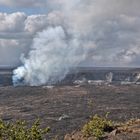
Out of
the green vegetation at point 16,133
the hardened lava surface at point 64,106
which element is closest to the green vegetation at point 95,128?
the green vegetation at point 16,133

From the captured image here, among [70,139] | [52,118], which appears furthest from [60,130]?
[70,139]

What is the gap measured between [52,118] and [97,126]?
68632 millimetres

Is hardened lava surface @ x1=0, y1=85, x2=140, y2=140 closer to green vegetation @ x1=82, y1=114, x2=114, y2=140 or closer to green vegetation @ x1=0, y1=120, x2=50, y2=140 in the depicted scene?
green vegetation @ x1=82, y1=114, x2=114, y2=140

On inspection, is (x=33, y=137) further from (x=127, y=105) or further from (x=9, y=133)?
(x=127, y=105)

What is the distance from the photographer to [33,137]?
28.2 metres

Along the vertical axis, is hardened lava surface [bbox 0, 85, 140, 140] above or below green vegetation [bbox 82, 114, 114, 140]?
below

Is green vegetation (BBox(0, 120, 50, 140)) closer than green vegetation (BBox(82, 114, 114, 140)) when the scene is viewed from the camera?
Yes

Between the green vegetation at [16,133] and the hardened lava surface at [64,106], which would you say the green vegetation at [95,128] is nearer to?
the green vegetation at [16,133]

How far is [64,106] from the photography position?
447 feet

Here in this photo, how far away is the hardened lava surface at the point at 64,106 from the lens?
104 meters

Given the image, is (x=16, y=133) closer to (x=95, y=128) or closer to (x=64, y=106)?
(x=95, y=128)

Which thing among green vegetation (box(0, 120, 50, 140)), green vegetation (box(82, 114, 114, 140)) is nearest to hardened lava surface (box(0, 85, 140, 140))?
green vegetation (box(82, 114, 114, 140))

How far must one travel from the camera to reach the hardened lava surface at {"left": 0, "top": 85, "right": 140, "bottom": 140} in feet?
341

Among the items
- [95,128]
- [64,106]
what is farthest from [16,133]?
[64,106]
